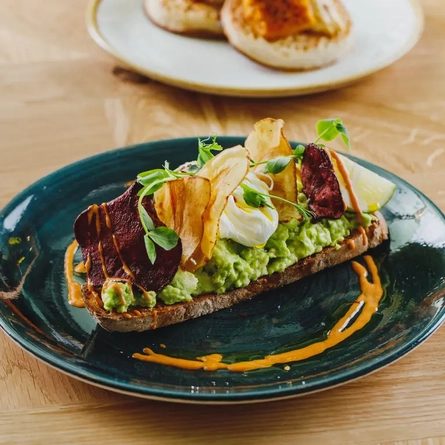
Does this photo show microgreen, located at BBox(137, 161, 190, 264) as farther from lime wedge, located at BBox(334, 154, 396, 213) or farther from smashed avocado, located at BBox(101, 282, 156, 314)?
lime wedge, located at BBox(334, 154, 396, 213)

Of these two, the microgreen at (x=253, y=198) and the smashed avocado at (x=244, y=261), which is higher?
the microgreen at (x=253, y=198)

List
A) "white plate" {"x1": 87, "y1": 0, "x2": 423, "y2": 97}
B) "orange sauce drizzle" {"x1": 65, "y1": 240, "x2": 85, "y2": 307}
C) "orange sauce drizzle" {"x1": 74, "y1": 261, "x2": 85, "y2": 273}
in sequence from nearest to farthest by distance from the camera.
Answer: "orange sauce drizzle" {"x1": 65, "y1": 240, "x2": 85, "y2": 307}, "orange sauce drizzle" {"x1": 74, "y1": 261, "x2": 85, "y2": 273}, "white plate" {"x1": 87, "y1": 0, "x2": 423, "y2": 97}

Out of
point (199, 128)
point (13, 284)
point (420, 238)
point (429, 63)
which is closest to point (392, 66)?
point (429, 63)

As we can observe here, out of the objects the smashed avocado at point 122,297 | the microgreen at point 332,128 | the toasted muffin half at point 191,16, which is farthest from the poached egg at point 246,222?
the toasted muffin half at point 191,16

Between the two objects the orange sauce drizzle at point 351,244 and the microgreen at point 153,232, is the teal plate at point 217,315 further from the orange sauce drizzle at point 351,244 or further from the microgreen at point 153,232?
the microgreen at point 153,232

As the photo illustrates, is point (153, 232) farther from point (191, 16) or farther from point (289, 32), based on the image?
point (191, 16)

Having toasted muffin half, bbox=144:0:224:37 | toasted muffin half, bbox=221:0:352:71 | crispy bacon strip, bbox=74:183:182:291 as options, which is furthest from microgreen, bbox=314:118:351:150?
toasted muffin half, bbox=144:0:224:37
